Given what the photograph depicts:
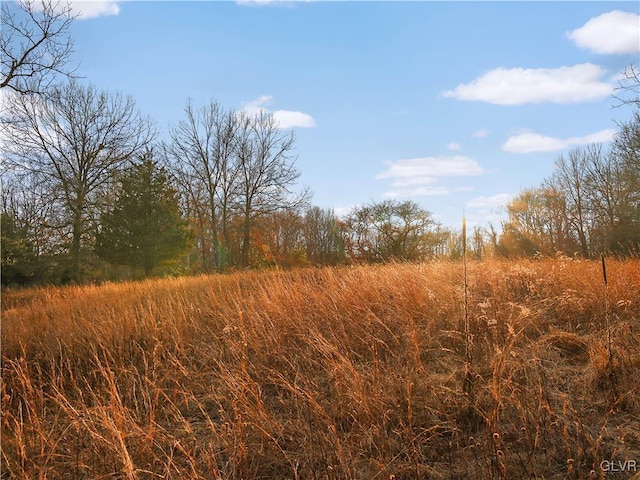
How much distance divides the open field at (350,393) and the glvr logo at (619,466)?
0.03 metres

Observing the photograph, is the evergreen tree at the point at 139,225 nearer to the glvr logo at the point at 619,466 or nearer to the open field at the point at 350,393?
the open field at the point at 350,393

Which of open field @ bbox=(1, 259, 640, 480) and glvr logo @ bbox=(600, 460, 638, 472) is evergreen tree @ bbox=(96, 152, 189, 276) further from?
glvr logo @ bbox=(600, 460, 638, 472)

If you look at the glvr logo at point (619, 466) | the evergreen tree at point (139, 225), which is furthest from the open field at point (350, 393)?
the evergreen tree at point (139, 225)

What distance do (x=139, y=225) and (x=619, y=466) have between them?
20690 mm

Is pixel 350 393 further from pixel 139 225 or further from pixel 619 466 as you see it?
pixel 139 225

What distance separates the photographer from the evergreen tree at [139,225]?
1983 centimetres

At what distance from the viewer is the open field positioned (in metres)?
2.61

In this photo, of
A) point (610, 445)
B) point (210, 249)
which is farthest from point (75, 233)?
point (610, 445)

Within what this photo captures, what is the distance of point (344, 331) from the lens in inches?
190

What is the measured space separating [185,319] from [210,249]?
83.5 ft

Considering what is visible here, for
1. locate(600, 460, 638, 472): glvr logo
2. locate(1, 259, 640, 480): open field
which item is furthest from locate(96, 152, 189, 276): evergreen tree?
locate(600, 460, 638, 472): glvr logo

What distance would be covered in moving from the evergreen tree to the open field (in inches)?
568

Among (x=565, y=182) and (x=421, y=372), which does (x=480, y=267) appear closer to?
(x=421, y=372)

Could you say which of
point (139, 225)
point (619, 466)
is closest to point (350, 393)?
point (619, 466)
